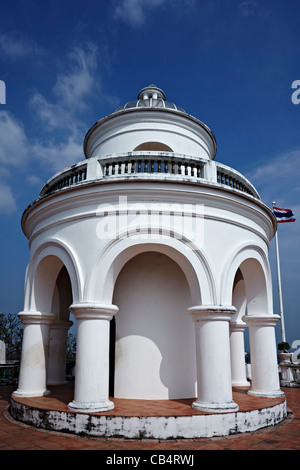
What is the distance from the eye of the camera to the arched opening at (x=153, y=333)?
8.65m

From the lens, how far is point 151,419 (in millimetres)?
6586

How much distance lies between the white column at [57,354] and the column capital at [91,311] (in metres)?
4.10

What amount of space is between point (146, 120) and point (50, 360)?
828 cm

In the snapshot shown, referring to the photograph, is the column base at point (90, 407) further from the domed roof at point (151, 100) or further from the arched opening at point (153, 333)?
the domed roof at point (151, 100)

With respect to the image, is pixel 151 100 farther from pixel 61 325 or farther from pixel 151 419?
pixel 151 419

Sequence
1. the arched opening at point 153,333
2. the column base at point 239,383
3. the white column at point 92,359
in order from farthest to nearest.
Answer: the column base at point 239,383, the arched opening at point 153,333, the white column at point 92,359

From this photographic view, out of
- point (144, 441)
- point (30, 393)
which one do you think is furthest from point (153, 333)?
point (30, 393)

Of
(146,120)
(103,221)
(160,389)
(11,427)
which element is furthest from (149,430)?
(146,120)

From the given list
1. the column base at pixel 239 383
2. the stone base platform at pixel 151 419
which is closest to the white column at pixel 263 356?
the stone base platform at pixel 151 419

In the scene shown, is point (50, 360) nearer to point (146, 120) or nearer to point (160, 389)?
point (160, 389)

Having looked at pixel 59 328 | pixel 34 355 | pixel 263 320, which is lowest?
pixel 34 355

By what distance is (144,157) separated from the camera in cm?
855

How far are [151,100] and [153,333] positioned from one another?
8.45m

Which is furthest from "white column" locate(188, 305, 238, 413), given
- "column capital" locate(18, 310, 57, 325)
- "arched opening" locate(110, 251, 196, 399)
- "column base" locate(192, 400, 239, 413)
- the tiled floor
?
"column capital" locate(18, 310, 57, 325)
